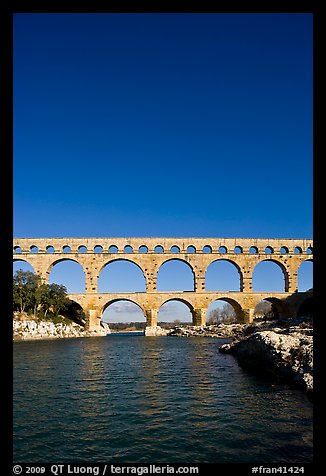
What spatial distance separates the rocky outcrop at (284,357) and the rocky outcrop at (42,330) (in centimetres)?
2281

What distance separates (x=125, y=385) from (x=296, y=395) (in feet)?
15.7

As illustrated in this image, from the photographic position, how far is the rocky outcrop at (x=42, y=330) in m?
30.8

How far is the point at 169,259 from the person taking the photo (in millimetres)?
43188

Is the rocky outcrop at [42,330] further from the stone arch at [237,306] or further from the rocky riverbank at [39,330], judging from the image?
the stone arch at [237,306]

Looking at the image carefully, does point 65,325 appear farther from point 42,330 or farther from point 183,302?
point 183,302

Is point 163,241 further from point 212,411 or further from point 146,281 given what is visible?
point 212,411

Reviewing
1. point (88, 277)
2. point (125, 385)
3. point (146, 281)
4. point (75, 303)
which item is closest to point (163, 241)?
point (146, 281)

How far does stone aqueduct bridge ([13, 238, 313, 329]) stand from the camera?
41.1 m

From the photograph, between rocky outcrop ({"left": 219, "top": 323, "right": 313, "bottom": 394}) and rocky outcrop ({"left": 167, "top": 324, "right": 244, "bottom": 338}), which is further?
rocky outcrop ({"left": 167, "top": 324, "right": 244, "bottom": 338})

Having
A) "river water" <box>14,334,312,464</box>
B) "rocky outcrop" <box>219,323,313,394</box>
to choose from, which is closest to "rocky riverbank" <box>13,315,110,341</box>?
"river water" <box>14,334,312,464</box>

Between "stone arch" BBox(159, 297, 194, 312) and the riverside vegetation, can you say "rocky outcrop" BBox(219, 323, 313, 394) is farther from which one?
"stone arch" BBox(159, 297, 194, 312)

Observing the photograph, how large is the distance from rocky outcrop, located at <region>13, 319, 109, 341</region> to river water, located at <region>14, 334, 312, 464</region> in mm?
21213

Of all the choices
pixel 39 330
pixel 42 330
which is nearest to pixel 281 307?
pixel 42 330
